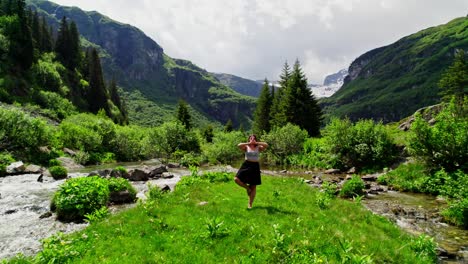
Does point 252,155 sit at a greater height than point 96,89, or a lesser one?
lesser

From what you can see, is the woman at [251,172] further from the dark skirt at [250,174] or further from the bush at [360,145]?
the bush at [360,145]

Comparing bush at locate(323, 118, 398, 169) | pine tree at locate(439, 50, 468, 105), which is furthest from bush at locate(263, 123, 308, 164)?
pine tree at locate(439, 50, 468, 105)

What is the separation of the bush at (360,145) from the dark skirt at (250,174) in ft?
98.8

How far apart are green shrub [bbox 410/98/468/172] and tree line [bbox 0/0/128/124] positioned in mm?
83730

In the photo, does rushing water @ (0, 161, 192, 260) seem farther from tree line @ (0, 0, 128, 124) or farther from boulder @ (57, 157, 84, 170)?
tree line @ (0, 0, 128, 124)

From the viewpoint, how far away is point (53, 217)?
55.3ft

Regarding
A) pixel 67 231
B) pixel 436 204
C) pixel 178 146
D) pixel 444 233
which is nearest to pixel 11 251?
pixel 67 231

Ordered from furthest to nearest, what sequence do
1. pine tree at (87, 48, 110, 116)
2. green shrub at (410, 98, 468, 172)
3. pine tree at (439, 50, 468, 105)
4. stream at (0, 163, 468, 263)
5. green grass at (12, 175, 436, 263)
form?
pine tree at (87, 48, 110, 116), pine tree at (439, 50, 468, 105), green shrub at (410, 98, 468, 172), stream at (0, 163, 468, 263), green grass at (12, 175, 436, 263)

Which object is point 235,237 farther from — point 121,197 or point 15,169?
point 15,169

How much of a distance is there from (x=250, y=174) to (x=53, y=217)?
11.6m

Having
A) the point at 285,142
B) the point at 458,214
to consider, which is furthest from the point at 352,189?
the point at 285,142

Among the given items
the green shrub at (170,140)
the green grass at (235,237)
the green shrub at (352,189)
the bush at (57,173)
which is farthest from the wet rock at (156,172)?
the green shrub at (170,140)

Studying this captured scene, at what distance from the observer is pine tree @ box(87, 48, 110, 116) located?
392 feet

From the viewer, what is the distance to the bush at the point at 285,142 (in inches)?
2160
